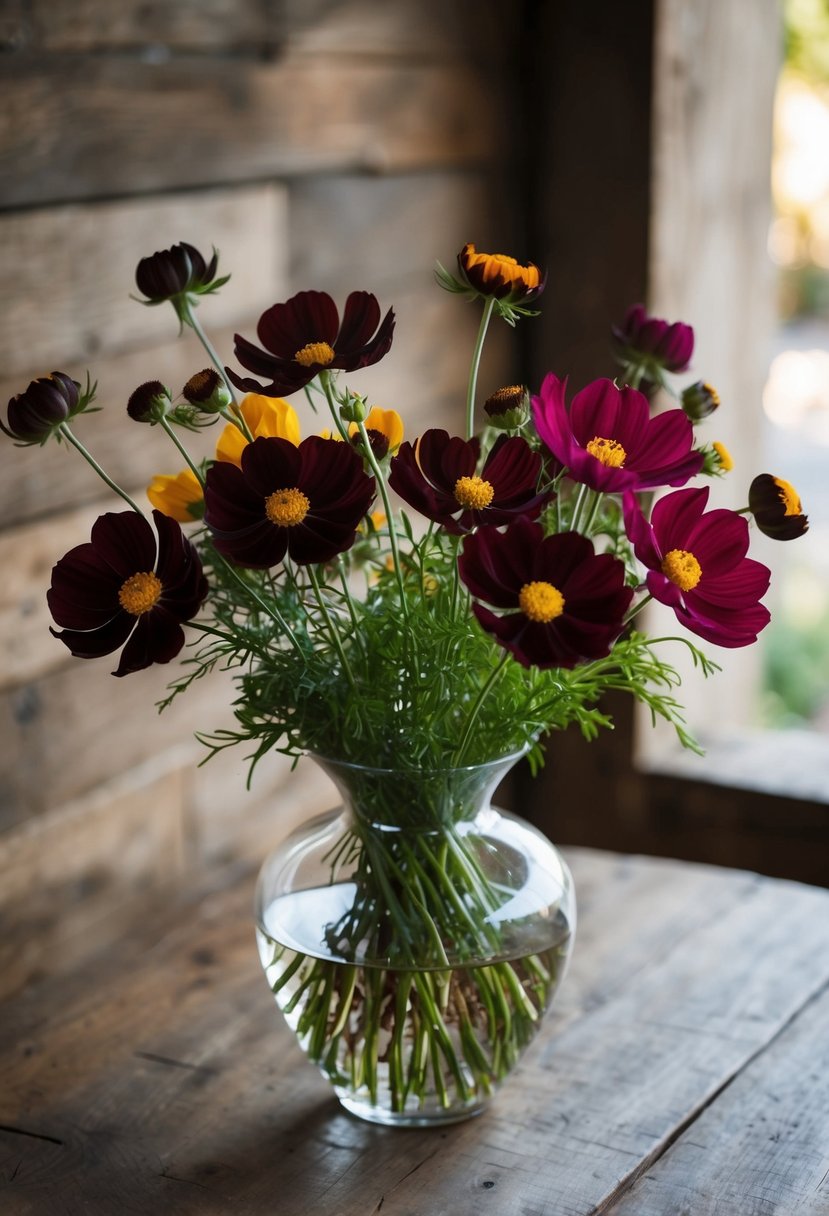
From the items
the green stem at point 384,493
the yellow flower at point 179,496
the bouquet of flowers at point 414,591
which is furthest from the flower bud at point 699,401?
the yellow flower at point 179,496

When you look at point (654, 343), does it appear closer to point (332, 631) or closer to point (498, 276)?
point (498, 276)

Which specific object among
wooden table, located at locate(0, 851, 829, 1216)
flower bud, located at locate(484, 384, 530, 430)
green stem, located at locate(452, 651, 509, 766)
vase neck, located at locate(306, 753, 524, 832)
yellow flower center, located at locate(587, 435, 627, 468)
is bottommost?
wooden table, located at locate(0, 851, 829, 1216)

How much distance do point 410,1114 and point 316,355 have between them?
51 centimetres

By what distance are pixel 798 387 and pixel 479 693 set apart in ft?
Answer: 12.7

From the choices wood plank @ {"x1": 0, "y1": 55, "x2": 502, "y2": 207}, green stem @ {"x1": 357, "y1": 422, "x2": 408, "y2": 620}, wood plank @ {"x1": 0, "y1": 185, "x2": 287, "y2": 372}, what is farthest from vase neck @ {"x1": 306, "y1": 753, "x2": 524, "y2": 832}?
wood plank @ {"x1": 0, "y1": 55, "x2": 502, "y2": 207}

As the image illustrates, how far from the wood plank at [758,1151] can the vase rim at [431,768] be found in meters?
0.29

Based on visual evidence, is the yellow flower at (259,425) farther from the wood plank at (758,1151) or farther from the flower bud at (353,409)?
the wood plank at (758,1151)

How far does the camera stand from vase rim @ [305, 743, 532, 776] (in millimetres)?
856

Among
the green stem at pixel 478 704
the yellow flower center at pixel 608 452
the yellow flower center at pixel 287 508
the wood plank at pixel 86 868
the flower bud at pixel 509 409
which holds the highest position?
the flower bud at pixel 509 409

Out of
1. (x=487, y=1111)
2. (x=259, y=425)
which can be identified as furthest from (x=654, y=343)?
(x=487, y=1111)

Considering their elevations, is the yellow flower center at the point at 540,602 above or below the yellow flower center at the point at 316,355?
below

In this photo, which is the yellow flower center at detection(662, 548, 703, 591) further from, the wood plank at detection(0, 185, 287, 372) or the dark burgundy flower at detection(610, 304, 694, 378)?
the wood plank at detection(0, 185, 287, 372)

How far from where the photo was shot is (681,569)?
2.54ft

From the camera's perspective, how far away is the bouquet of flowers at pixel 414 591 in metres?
0.77
